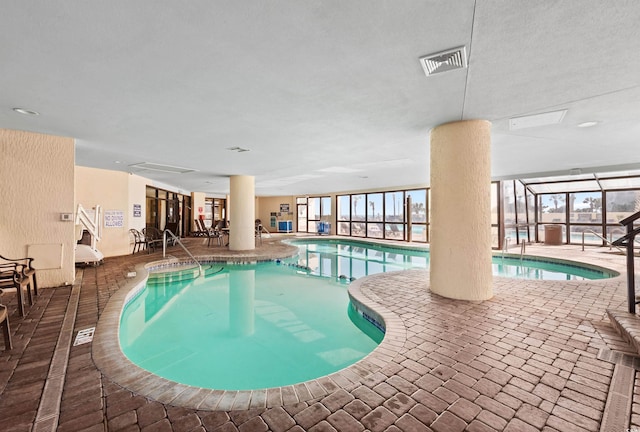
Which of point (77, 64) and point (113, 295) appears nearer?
point (77, 64)

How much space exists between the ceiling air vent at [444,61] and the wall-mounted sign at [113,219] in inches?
351

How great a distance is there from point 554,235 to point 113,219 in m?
15.4

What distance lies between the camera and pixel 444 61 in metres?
2.25

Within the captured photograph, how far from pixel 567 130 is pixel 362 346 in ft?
14.6

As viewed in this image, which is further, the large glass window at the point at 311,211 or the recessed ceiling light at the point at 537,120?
the large glass window at the point at 311,211

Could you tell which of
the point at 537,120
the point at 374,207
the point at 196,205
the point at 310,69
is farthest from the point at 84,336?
the point at 196,205

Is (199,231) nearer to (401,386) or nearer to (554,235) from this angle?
(401,386)

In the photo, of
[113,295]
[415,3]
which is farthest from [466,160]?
[113,295]

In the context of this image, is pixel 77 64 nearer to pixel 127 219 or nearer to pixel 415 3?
pixel 415 3

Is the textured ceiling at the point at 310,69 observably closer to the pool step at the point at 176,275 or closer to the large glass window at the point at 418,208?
the pool step at the point at 176,275

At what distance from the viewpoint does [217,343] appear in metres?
3.39

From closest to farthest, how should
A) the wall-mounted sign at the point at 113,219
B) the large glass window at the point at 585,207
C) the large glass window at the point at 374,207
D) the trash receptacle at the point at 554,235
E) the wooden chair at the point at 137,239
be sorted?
the wall-mounted sign at the point at 113,219
the wooden chair at the point at 137,239
the large glass window at the point at 585,207
the trash receptacle at the point at 554,235
the large glass window at the point at 374,207

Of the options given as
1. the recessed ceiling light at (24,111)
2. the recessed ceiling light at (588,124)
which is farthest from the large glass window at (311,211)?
the recessed ceiling light at (24,111)

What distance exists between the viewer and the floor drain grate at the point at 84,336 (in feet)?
8.56
